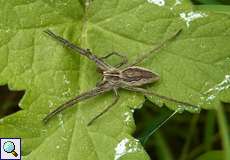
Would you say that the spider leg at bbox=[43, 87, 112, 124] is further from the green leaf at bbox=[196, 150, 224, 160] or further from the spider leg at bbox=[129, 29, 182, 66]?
the green leaf at bbox=[196, 150, 224, 160]

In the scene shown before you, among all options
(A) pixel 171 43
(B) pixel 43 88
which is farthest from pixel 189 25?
(B) pixel 43 88

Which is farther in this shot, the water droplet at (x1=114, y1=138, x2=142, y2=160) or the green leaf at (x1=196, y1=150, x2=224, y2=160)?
the green leaf at (x1=196, y1=150, x2=224, y2=160)

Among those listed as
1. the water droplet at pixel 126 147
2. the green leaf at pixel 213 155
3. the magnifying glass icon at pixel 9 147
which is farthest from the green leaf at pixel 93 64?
the green leaf at pixel 213 155

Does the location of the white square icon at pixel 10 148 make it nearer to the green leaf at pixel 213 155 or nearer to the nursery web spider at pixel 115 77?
the nursery web spider at pixel 115 77

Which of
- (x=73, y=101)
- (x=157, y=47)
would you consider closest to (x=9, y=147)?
(x=73, y=101)

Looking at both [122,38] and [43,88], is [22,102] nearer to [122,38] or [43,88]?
[43,88]

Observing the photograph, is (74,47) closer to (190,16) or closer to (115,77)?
(115,77)

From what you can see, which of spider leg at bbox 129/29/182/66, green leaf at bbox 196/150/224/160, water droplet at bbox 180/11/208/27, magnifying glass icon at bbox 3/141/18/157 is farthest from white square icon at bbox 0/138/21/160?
green leaf at bbox 196/150/224/160
